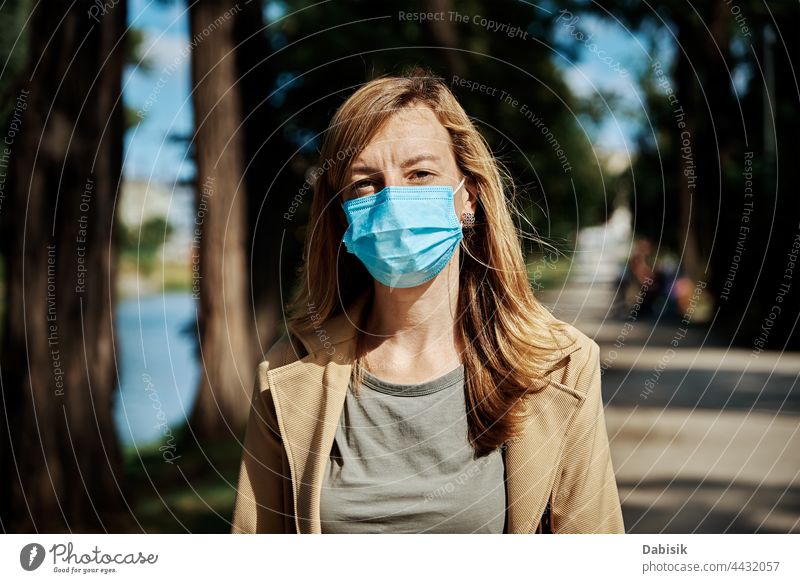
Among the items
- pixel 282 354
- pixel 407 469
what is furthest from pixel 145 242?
pixel 407 469

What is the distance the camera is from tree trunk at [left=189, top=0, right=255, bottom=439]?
8.30 m

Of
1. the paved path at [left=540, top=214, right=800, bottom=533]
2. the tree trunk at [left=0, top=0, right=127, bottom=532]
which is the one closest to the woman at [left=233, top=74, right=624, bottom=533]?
the paved path at [left=540, top=214, right=800, bottom=533]

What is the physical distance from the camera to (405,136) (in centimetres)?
260

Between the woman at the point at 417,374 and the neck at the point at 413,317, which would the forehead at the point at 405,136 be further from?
the neck at the point at 413,317

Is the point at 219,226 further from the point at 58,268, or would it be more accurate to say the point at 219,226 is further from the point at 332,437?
the point at 332,437

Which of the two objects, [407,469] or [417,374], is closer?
[407,469]

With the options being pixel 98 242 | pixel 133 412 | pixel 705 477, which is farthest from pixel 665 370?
pixel 98 242

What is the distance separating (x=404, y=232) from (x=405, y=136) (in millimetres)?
317

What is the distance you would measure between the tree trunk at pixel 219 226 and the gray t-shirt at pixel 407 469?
5.87 metres

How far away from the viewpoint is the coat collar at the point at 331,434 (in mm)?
2531

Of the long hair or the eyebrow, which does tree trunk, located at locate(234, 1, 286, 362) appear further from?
the eyebrow

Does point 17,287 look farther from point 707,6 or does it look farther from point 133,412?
point 707,6

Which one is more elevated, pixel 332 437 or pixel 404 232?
pixel 404 232
